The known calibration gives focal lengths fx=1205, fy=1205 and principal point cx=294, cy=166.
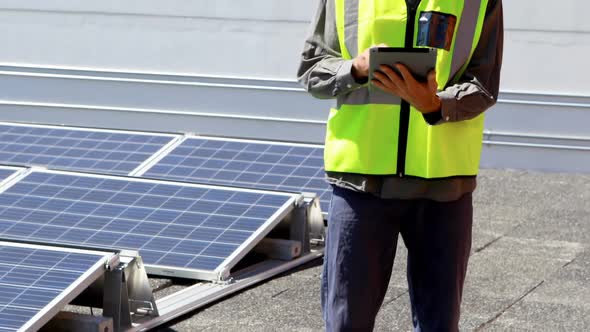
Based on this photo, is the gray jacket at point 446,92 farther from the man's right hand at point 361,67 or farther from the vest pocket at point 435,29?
the vest pocket at point 435,29

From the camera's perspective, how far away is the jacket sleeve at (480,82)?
365 centimetres

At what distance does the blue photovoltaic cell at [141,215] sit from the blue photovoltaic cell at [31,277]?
0.96 m

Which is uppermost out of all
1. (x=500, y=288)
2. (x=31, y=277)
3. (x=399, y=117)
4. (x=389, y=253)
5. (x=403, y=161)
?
(x=399, y=117)

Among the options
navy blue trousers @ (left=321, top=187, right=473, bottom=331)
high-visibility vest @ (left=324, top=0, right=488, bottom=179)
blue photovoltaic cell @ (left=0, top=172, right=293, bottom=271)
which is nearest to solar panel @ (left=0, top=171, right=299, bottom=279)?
blue photovoltaic cell @ (left=0, top=172, right=293, bottom=271)

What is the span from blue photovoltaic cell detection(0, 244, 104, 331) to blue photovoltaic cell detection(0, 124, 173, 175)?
252 centimetres

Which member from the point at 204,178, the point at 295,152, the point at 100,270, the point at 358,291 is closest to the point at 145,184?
the point at 204,178

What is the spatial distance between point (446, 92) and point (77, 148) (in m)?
5.59

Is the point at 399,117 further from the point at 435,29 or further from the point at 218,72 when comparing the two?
the point at 218,72

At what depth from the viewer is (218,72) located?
39.0 ft

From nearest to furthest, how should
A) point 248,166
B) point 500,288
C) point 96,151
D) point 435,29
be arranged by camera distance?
point 435,29, point 500,288, point 248,166, point 96,151

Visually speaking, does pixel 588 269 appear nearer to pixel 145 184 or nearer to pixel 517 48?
pixel 145 184

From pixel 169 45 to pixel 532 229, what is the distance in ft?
15.9

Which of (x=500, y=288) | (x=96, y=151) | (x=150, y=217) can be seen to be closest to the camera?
(x=500, y=288)

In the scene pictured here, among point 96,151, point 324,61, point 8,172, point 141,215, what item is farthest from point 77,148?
point 324,61
